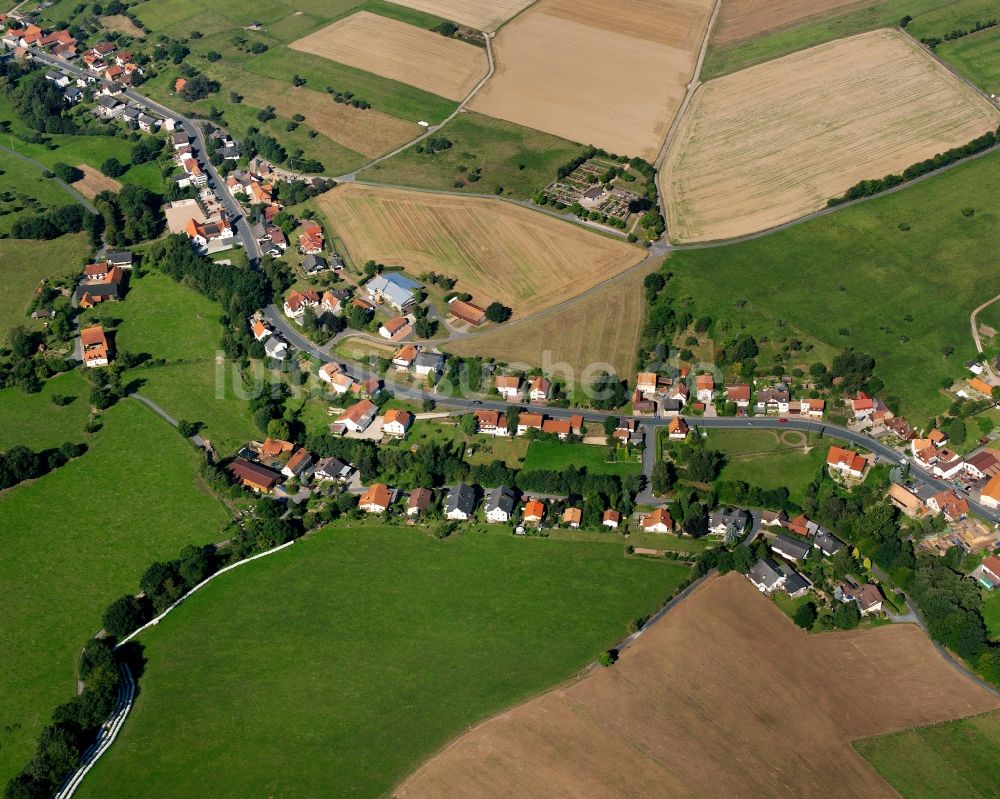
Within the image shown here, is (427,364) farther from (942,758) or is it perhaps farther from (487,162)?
(942,758)

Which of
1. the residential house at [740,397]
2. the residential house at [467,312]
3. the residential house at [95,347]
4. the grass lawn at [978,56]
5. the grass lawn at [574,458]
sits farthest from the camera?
the grass lawn at [978,56]

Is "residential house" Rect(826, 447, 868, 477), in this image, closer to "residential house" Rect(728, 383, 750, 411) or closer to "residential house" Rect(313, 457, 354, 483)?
"residential house" Rect(728, 383, 750, 411)

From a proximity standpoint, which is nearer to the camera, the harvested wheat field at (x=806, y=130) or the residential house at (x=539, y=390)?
the residential house at (x=539, y=390)

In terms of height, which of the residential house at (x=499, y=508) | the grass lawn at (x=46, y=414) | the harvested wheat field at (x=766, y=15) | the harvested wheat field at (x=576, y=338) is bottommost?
the grass lawn at (x=46, y=414)

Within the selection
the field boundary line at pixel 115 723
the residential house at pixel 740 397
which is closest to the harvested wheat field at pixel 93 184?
the field boundary line at pixel 115 723

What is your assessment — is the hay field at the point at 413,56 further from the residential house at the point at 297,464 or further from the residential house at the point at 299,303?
the residential house at the point at 297,464

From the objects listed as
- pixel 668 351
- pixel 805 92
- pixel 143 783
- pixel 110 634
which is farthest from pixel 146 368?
pixel 805 92
